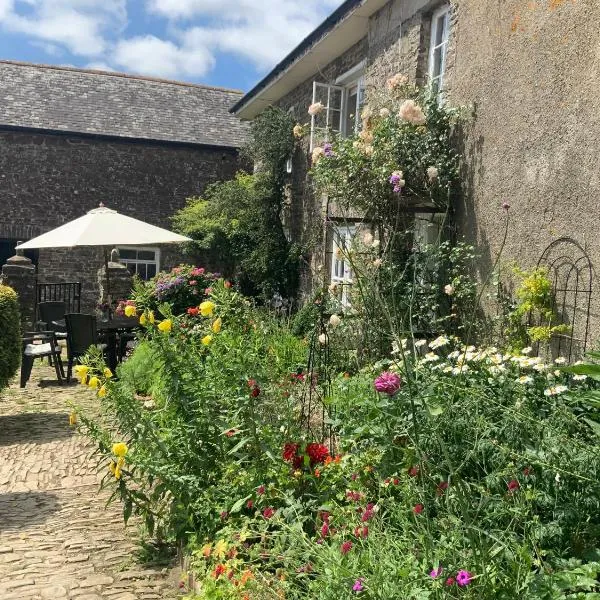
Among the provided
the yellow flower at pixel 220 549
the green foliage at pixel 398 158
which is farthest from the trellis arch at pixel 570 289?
the yellow flower at pixel 220 549

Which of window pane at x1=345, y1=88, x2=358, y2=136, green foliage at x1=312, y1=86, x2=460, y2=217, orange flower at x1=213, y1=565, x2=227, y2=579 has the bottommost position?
orange flower at x1=213, y1=565, x2=227, y2=579

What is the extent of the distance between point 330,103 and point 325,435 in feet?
24.7

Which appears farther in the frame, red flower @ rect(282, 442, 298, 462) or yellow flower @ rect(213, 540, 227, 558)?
red flower @ rect(282, 442, 298, 462)

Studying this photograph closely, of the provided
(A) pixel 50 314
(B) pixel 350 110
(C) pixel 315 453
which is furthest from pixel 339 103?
(C) pixel 315 453

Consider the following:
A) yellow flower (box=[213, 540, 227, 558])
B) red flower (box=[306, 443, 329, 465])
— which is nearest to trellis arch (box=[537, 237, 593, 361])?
red flower (box=[306, 443, 329, 465])

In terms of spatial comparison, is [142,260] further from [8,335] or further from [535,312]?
[535,312]

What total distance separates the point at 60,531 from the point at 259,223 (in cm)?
919

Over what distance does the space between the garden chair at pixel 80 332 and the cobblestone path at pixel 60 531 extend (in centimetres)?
206

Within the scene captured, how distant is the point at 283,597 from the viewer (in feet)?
8.07

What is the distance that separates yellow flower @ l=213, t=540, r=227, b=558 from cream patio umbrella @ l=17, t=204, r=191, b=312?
241 inches

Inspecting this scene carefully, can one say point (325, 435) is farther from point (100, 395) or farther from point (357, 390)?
point (100, 395)

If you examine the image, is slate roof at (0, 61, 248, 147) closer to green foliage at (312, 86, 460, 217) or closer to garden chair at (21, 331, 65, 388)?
garden chair at (21, 331, 65, 388)

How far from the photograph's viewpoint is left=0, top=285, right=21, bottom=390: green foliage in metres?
6.14

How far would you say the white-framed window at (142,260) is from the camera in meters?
16.5
